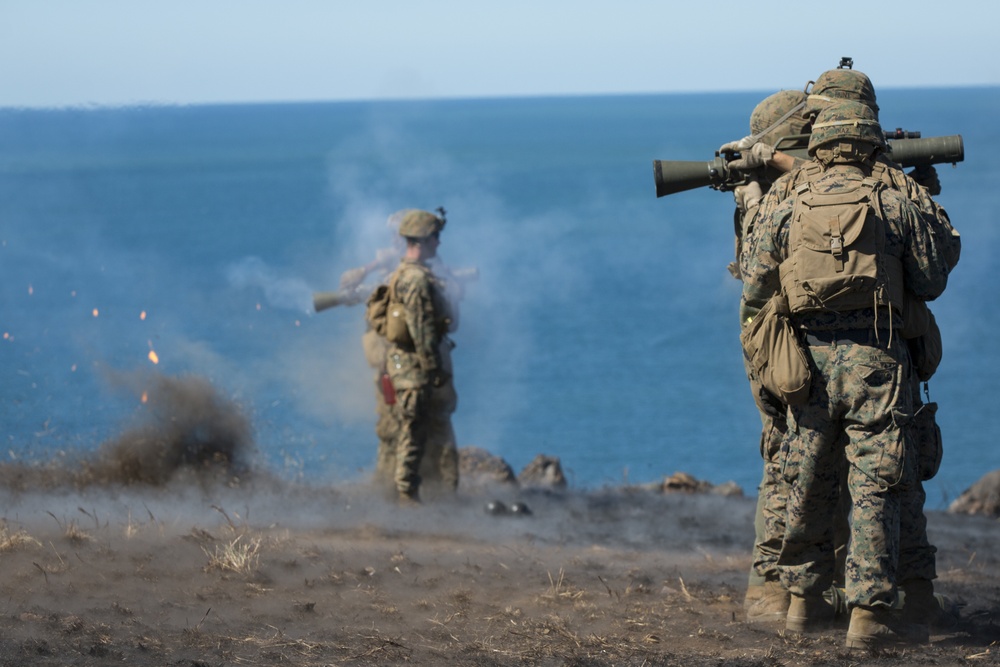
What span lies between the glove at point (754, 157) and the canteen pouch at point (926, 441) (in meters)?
1.45

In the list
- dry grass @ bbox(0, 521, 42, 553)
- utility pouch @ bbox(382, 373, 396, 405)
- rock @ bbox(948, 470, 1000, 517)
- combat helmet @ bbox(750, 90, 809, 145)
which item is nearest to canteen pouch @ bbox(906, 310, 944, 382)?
combat helmet @ bbox(750, 90, 809, 145)

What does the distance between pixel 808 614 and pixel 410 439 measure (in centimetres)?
449

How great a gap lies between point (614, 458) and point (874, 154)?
2331 centimetres

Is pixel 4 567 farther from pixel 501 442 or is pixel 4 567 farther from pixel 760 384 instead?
pixel 501 442

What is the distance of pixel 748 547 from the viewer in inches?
400

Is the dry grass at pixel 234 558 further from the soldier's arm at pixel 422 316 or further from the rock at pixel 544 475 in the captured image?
the rock at pixel 544 475

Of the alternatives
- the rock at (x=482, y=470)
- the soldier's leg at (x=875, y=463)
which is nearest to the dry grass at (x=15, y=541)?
the soldier's leg at (x=875, y=463)

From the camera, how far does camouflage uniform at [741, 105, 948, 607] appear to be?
6180 mm

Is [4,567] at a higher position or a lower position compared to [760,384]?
lower

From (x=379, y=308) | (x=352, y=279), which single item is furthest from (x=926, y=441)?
(x=352, y=279)

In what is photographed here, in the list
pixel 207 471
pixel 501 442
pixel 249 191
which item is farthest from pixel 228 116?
pixel 207 471

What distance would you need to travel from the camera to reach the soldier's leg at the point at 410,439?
10562mm

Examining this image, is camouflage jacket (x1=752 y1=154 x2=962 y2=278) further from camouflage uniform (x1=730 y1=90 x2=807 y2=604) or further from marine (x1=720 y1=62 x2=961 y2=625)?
camouflage uniform (x1=730 y1=90 x2=807 y2=604)

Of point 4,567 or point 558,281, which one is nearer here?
point 4,567
